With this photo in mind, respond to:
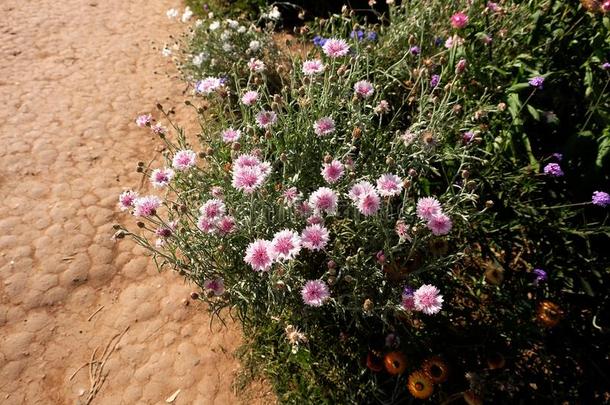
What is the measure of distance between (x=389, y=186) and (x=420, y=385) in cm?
96

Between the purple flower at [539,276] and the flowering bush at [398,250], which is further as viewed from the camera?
the purple flower at [539,276]

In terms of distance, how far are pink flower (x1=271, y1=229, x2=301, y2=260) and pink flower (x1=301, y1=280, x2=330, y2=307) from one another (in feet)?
0.73

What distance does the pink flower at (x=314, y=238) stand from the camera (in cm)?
186

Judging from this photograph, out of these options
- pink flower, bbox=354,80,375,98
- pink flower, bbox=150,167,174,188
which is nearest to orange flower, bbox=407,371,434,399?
pink flower, bbox=354,80,375,98

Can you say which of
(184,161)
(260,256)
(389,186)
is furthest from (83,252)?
(389,186)

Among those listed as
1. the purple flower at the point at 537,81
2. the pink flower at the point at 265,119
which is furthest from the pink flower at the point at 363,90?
A: the purple flower at the point at 537,81

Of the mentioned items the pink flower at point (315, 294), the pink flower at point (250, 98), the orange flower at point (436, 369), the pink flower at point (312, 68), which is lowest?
the orange flower at point (436, 369)

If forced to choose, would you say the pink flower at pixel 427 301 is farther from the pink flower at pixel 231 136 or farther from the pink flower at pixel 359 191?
the pink flower at pixel 231 136

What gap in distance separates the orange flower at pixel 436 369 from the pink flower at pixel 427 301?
1.31 ft

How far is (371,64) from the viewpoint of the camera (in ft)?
10.8

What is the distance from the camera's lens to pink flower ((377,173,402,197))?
1.89 m

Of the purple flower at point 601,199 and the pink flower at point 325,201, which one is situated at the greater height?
the pink flower at point 325,201

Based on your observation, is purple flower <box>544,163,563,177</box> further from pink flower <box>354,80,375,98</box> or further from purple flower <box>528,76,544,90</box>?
pink flower <box>354,80,375,98</box>

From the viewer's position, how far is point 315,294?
1909 mm
